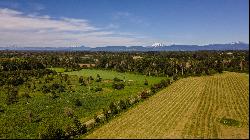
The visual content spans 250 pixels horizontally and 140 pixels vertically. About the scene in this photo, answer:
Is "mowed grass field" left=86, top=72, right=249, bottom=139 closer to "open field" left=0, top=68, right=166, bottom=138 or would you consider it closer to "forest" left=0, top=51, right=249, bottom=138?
"forest" left=0, top=51, right=249, bottom=138

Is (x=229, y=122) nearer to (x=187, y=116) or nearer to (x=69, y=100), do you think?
(x=187, y=116)

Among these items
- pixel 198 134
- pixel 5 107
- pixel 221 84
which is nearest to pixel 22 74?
pixel 5 107

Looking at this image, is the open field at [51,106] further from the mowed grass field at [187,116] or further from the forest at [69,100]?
the mowed grass field at [187,116]

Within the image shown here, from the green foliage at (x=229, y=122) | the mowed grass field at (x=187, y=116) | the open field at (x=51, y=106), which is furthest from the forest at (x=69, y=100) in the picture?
the green foliage at (x=229, y=122)

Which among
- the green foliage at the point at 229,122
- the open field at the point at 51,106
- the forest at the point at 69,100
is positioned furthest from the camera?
the open field at the point at 51,106

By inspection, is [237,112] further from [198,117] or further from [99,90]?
[99,90]

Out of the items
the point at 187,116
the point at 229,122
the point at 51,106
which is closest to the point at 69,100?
the point at 51,106

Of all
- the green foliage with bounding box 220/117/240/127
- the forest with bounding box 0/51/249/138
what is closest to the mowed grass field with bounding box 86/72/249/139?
the green foliage with bounding box 220/117/240/127

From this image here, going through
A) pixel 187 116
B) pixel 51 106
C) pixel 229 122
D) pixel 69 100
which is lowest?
pixel 69 100
